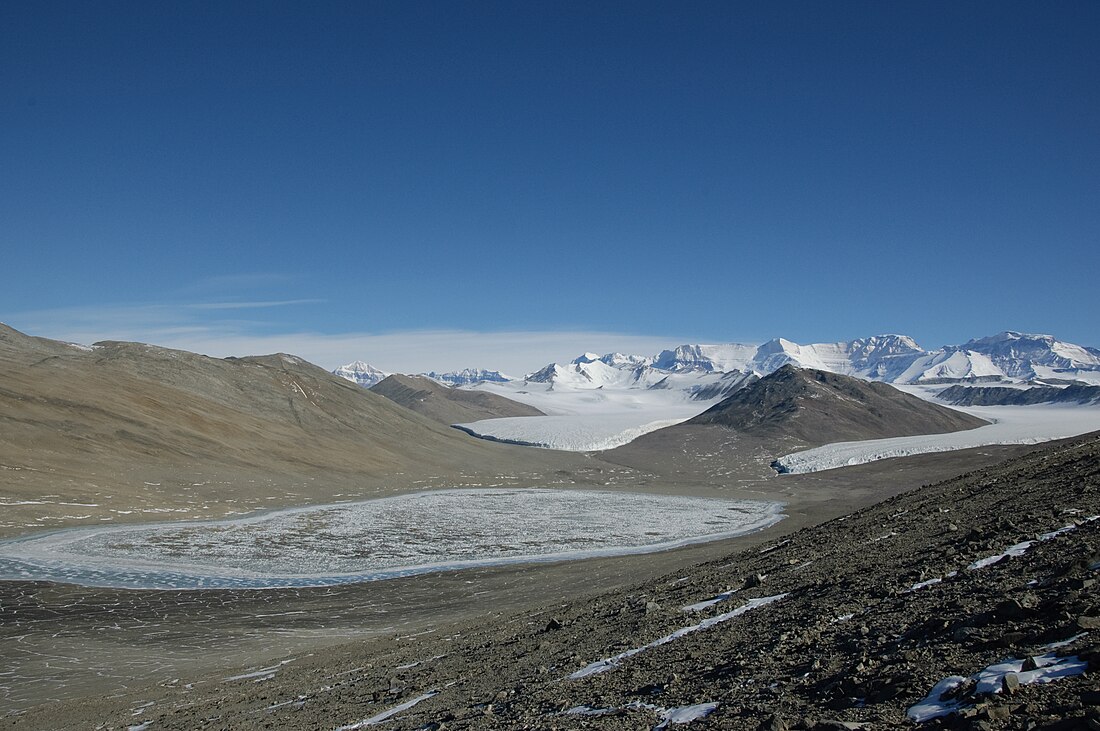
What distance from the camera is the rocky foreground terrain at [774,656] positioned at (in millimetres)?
7617

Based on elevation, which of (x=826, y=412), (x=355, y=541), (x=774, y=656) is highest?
(x=826, y=412)

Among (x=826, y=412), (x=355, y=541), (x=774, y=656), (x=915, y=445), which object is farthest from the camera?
(x=826, y=412)

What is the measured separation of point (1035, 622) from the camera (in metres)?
8.65

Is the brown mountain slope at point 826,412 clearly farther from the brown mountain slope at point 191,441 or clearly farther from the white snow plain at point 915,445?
the brown mountain slope at point 191,441

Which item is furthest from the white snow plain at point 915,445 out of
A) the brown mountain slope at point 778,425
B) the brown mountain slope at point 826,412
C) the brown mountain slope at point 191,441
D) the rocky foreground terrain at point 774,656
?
the rocky foreground terrain at point 774,656

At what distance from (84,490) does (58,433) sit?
15.9m

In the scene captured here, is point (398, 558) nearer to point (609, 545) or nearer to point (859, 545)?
point (609, 545)

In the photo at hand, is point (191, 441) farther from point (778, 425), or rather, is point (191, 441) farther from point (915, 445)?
point (778, 425)

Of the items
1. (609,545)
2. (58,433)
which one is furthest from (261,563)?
(58,433)

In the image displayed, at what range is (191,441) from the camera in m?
77.6

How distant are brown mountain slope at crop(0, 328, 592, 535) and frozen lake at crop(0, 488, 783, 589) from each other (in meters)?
6.90

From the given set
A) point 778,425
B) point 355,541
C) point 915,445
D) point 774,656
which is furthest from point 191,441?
point 778,425

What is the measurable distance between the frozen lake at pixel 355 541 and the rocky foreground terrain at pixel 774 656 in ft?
59.2

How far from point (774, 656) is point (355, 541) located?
38.4 metres
